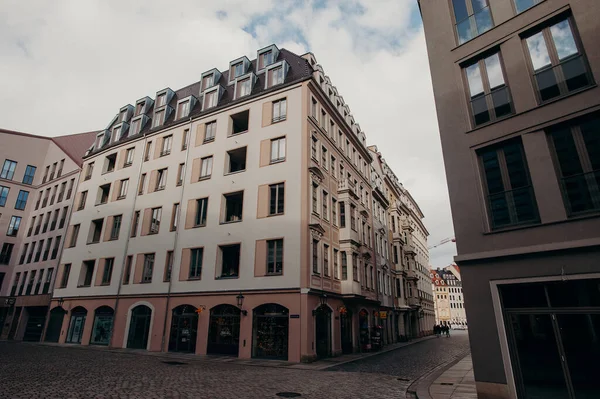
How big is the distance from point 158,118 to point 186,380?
27022mm

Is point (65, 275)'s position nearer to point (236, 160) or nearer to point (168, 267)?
point (168, 267)

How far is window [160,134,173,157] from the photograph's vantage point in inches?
1213

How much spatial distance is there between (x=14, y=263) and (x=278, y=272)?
39792 mm

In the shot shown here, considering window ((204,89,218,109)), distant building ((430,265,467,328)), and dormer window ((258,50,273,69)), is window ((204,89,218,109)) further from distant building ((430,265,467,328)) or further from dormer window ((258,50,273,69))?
distant building ((430,265,467,328))

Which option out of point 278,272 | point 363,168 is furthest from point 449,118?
point 363,168

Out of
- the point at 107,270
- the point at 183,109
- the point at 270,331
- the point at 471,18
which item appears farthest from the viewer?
the point at 183,109

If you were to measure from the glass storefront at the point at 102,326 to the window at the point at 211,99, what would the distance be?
18.8m

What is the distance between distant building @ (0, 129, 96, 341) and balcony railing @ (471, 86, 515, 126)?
4070 centimetres

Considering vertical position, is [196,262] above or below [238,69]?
below

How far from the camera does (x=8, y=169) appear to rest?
44.8 metres

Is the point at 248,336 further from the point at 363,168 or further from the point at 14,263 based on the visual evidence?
the point at 14,263

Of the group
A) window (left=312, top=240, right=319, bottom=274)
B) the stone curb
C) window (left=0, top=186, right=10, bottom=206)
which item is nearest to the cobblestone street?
the stone curb

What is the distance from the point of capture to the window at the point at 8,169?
44.5m

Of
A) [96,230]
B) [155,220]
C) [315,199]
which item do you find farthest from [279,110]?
[96,230]
